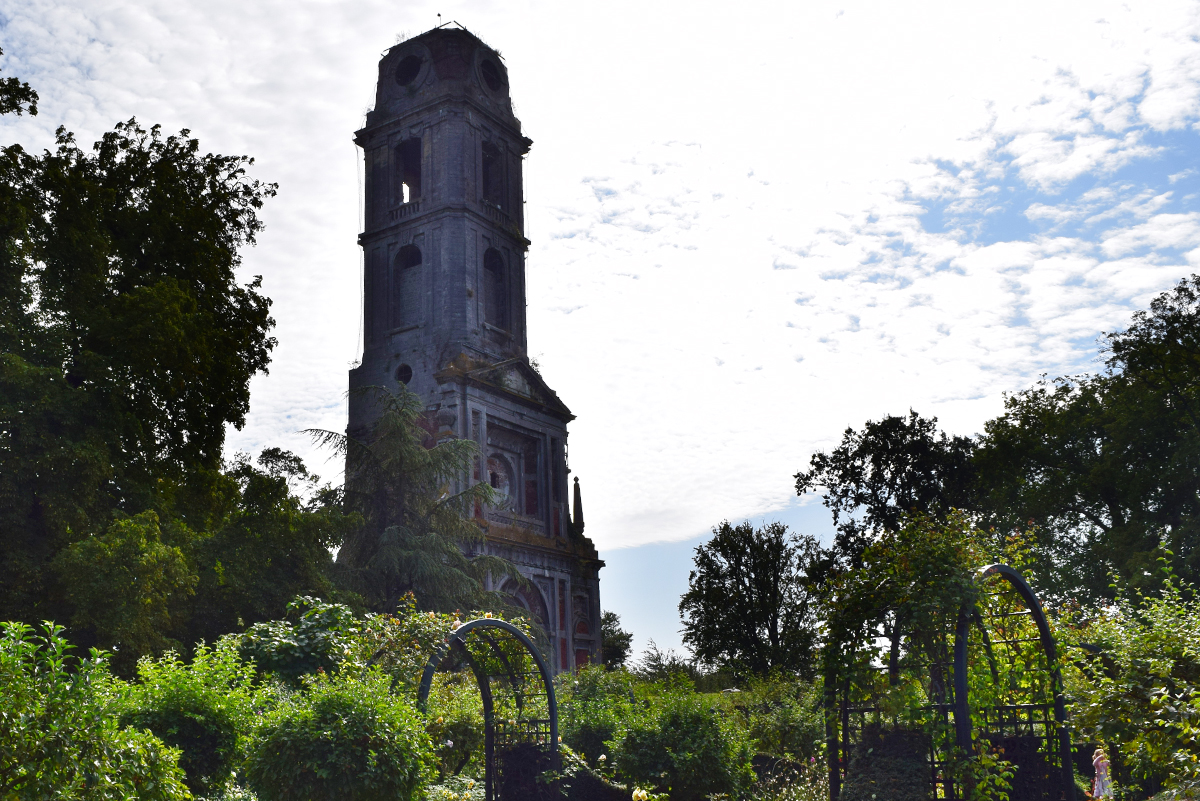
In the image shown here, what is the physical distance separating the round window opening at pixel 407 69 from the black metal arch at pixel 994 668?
38.1 metres

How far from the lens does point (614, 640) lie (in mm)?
61875

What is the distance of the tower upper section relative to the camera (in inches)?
1545

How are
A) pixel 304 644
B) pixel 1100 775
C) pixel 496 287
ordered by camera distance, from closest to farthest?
pixel 304 644 < pixel 1100 775 < pixel 496 287

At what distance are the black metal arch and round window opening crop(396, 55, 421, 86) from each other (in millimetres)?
38079

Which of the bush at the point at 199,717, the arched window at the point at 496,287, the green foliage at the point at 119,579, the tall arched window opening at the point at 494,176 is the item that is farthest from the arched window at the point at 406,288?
the bush at the point at 199,717

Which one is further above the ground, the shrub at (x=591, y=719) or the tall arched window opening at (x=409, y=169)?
the tall arched window opening at (x=409, y=169)

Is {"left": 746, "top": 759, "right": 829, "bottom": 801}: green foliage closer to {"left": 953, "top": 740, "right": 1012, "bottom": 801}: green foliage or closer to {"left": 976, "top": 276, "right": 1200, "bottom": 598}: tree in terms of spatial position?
{"left": 953, "top": 740, "right": 1012, "bottom": 801}: green foliage

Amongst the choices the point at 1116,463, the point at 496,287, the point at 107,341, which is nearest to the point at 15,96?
the point at 107,341

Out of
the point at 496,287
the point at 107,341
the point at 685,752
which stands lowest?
the point at 685,752

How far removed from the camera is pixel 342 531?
2266 centimetres

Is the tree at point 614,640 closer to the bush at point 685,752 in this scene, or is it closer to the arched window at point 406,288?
the arched window at point 406,288

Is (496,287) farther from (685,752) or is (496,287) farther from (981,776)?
(981,776)

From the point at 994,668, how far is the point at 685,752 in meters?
5.55

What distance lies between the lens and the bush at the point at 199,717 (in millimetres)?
9617
